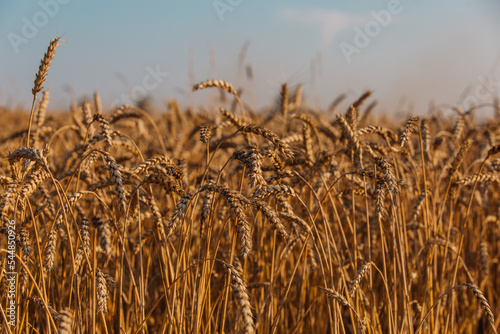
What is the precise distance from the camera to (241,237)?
1233 mm

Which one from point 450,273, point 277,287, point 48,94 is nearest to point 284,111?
point 277,287

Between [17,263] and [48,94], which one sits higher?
[48,94]

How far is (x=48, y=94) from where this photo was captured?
8.49ft

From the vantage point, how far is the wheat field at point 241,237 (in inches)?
54.1

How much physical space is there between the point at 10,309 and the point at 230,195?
91 cm

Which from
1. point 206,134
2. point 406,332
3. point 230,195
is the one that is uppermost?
point 206,134

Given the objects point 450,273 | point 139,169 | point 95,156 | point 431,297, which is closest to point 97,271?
point 139,169

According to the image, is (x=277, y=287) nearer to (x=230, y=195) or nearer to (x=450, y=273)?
(x=450, y=273)

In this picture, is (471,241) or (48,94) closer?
(48,94)

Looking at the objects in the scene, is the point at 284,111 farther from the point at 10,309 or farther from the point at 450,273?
the point at 10,309

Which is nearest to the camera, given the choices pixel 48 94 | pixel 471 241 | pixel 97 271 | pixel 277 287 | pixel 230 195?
pixel 230 195

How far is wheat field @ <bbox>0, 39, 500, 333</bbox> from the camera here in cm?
138

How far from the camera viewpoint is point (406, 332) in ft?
5.67

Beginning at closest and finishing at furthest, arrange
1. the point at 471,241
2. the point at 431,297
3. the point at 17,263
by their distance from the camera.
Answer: the point at 17,263 → the point at 431,297 → the point at 471,241
